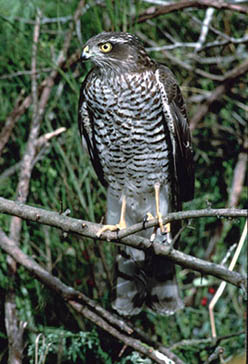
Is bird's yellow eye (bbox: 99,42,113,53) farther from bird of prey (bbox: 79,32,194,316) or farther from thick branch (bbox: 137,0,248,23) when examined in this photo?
thick branch (bbox: 137,0,248,23)

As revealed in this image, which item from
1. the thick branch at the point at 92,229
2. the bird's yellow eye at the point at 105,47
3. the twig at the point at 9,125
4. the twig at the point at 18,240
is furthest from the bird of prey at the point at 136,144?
the twig at the point at 9,125

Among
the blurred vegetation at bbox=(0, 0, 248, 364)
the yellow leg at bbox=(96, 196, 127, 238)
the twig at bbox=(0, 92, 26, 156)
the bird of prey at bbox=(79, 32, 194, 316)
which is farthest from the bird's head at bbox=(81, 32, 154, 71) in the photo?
the twig at bbox=(0, 92, 26, 156)

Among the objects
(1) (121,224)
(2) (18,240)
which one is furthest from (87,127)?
(2) (18,240)

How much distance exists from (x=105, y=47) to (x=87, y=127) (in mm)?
480

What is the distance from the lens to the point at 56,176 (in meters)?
3.66

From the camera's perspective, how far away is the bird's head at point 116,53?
2.81 m

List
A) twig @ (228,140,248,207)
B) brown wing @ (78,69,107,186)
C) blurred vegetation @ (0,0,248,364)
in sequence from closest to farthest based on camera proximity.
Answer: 1. brown wing @ (78,69,107,186)
2. blurred vegetation @ (0,0,248,364)
3. twig @ (228,140,248,207)

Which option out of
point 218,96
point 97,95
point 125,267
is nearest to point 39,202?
point 125,267

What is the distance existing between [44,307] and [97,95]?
4.16ft

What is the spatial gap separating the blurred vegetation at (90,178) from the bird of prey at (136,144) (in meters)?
0.22

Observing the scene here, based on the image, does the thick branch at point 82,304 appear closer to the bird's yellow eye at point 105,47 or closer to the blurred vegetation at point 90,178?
the blurred vegetation at point 90,178

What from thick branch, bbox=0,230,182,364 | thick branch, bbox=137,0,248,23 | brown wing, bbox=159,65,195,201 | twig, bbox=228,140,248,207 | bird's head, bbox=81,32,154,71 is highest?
thick branch, bbox=137,0,248,23

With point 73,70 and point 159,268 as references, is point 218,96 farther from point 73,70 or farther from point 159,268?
point 159,268

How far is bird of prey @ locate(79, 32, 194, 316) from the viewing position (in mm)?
2818
